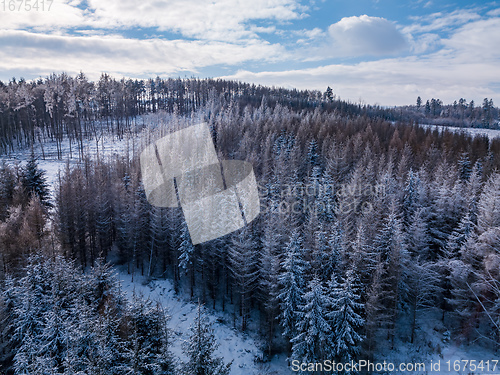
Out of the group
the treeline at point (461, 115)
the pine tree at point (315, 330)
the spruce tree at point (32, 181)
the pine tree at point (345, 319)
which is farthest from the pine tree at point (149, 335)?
the treeline at point (461, 115)

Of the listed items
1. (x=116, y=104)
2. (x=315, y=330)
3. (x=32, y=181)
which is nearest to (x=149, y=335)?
(x=315, y=330)

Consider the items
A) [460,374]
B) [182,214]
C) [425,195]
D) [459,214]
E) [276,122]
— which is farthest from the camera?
[276,122]

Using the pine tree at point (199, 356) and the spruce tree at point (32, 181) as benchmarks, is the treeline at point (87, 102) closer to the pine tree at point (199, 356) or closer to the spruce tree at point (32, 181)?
the spruce tree at point (32, 181)

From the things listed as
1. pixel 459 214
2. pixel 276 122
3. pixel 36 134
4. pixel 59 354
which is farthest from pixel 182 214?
pixel 36 134

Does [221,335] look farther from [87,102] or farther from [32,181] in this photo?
[87,102]

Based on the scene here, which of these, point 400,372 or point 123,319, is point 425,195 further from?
point 123,319

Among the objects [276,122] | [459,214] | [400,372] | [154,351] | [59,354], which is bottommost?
[400,372]
